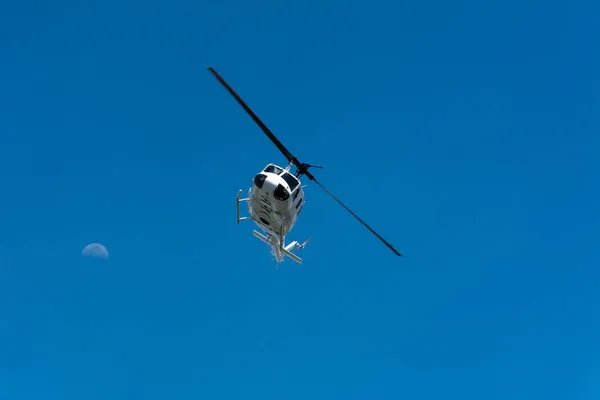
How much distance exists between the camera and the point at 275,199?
26266 mm

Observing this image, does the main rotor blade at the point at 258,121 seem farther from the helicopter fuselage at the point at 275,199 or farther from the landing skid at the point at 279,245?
the landing skid at the point at 279,245

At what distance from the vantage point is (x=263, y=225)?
1156 inches

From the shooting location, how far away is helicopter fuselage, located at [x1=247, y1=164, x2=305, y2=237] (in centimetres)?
2608

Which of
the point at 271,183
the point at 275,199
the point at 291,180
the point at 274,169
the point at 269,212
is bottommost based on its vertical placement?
the point at 275,199

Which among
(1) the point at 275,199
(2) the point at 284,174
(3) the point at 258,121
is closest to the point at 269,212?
(1) the point at 275,199

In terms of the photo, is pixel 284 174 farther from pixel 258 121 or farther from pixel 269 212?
pixel 258 121

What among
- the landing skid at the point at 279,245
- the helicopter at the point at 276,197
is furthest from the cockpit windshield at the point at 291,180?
the landing skid at the point at 279,245

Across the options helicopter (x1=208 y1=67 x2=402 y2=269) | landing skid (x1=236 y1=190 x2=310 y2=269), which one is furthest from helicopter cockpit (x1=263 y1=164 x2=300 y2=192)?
landing skid (x1=236 y1=190 x2=310 y2=269)

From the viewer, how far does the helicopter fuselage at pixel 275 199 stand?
→ 2608cm

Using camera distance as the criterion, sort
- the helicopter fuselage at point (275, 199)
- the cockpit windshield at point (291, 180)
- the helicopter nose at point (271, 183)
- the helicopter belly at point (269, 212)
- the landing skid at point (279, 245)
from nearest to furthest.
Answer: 1. the helicopter nose at point (271, 183)
2. the helicopter fuselage at point (275, 199)
3. the helicopter belly at point (269, 212)
4. the cockpit windshield at point (291, 180)
5. the landing skid at point (279, 245)

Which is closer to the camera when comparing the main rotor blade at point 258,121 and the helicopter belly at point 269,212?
the main rotor blade at point 258,121

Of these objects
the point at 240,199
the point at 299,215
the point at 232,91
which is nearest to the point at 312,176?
the point at 299,215

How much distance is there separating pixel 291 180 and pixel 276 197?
1494mm

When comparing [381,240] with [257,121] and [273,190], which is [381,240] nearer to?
[273,190]
